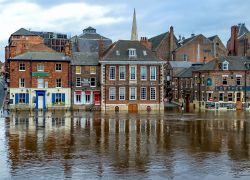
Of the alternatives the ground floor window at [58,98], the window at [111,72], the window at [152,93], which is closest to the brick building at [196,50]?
the window at [152,93]

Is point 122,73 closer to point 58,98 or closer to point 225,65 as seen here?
point 58,98

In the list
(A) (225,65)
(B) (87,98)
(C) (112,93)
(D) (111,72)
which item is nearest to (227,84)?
(A) (225,65)

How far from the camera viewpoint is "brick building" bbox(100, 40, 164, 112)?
219 feet

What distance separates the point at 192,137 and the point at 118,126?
9987 millimetres

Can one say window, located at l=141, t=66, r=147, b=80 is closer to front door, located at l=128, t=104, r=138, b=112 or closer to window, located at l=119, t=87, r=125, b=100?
window, located at l=119, t=87, r=125, b=100

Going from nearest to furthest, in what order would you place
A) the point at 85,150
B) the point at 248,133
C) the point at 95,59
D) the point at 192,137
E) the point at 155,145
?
the point at 85,150 < the point at 155,145 < the point at 192,137 < the point at 248,133 < the point at 95,59

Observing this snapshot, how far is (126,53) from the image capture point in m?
68.0

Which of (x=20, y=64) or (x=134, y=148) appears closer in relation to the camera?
(x=134, y=148)

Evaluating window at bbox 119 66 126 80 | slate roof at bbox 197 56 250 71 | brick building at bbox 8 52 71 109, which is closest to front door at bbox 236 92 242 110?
slate roof at bbox 197 56 250 71

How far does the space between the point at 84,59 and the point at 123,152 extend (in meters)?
45.6

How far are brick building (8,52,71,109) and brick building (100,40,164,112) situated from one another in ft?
21.1

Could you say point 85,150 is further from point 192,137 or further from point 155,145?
point 192,137

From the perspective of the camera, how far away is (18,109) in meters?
65.3

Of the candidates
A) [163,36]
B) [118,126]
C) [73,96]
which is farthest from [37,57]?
[163,36]
